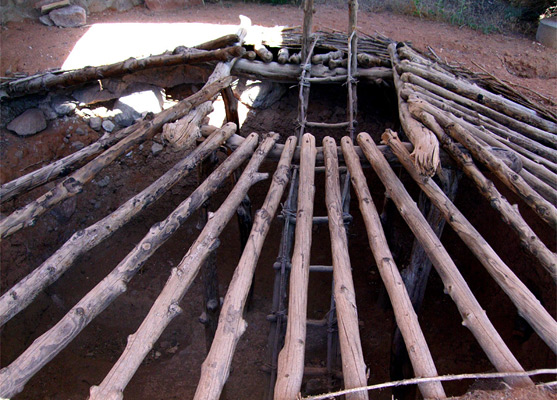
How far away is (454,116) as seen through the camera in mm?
3586

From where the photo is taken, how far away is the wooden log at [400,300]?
76.8 inches

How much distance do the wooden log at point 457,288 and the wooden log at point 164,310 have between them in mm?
1043

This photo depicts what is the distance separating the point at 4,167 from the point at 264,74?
A: 304cm

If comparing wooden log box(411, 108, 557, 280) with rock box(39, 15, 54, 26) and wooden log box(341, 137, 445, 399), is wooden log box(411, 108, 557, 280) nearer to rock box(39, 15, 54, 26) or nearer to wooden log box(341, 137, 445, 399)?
wooden log box(341, 137, 445, 399)

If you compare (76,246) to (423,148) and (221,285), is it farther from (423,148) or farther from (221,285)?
(221,285)

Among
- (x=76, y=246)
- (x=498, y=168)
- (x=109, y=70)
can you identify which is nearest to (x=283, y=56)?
(x=109, y=70)

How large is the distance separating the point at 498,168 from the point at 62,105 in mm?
4820

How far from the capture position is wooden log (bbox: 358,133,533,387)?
1.94 metres

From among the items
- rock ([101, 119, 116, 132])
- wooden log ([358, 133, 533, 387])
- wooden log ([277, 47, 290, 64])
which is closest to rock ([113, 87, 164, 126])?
rock ([101, 119, 116, 132])

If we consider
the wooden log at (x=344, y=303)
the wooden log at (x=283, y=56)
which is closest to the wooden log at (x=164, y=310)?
the wooden log at (x=344, y=303)

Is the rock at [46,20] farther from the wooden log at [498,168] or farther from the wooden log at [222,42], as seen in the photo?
the wooden log at [498,168]

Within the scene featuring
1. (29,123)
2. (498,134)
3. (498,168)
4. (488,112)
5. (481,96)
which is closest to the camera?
(498,168)

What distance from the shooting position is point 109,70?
15.4 ft

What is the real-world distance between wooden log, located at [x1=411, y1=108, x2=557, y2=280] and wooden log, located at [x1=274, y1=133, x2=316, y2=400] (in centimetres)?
95
